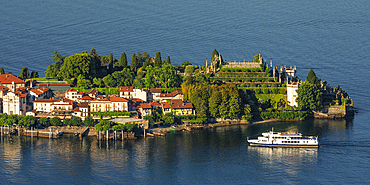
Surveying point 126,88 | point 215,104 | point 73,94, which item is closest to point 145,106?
point 126,88

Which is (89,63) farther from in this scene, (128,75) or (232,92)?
(232,92)

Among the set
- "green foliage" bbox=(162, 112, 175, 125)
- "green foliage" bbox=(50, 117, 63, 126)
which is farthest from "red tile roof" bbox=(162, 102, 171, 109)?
"green foliage" bbox=(50, 117, 63, 126)

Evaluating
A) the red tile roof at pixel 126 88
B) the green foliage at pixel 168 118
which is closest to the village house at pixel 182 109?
the green foliage at pixel 168 118

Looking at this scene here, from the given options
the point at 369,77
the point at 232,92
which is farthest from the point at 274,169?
the point at 369,77

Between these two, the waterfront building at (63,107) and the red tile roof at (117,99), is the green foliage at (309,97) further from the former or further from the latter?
the waterfront building at (63,107)

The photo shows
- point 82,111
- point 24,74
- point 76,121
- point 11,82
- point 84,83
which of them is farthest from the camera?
point 24,74

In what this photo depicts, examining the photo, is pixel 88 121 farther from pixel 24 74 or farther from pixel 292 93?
pixel 292 93
